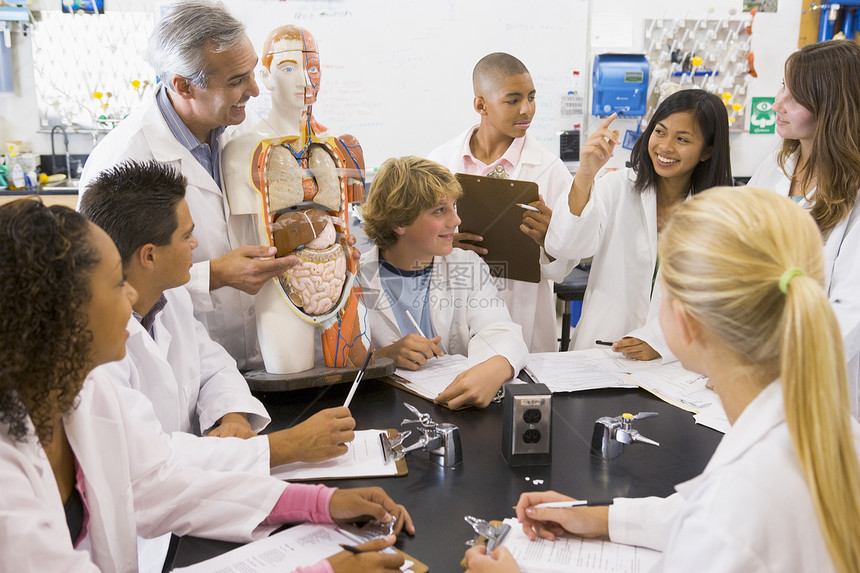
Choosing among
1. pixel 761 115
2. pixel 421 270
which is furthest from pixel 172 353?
pixel 761 115

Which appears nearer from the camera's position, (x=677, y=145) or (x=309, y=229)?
(x=309, y=229)

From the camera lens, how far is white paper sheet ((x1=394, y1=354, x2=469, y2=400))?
1.85 metres

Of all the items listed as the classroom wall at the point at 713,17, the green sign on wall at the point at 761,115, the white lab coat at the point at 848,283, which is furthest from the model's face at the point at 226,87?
the green sign on wall at the point at 761,115

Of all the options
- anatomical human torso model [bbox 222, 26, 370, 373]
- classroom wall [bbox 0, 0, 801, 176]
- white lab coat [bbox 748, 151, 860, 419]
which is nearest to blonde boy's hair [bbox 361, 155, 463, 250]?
anatomical human torso model [bbox 222, 26, 370, 373]

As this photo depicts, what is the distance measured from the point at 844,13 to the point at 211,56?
4476 millimetres

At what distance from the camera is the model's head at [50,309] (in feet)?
2.86

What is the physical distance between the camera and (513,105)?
2.70 meters

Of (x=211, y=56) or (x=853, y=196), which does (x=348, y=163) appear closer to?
(x=211, y=56)

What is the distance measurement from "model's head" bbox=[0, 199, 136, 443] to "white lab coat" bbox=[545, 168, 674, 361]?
164 cm

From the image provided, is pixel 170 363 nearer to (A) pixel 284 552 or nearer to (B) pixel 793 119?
(A) pixel 284 552

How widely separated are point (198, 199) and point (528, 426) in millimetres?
1123

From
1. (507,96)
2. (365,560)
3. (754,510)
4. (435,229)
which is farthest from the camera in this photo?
(507,96)

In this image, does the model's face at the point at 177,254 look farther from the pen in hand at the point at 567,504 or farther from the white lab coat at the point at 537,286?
the white lab coat at the point at 537,286

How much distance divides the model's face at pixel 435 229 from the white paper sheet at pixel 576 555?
1171mm
